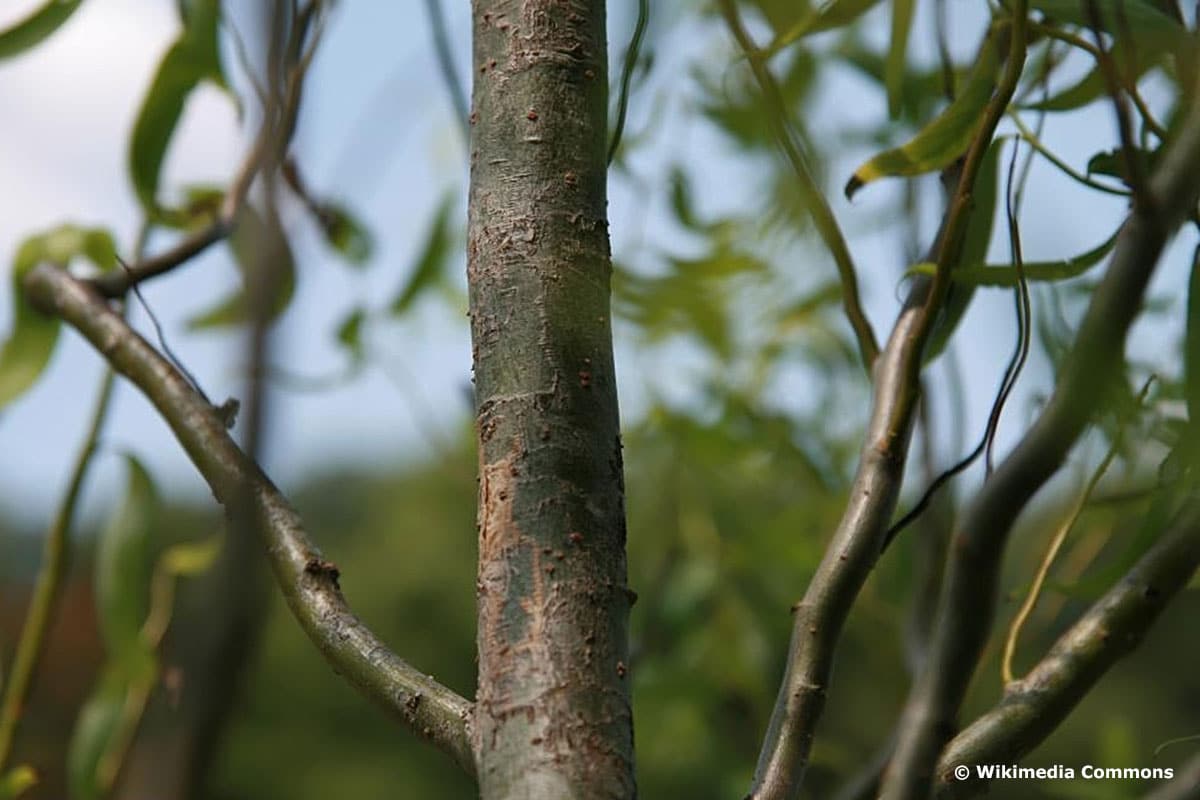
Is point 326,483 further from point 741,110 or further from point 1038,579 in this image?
point 1038,579

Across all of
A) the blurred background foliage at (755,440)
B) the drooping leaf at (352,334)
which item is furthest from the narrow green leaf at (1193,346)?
the drooping leaf at (352,334)

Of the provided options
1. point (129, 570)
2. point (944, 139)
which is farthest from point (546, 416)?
point (129, 570)

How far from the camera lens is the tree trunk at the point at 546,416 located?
0.97 ft

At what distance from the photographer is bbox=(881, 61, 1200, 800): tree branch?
0.87 ft

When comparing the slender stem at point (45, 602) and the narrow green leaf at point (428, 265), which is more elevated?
the narrow green leaf at point (428, 265)

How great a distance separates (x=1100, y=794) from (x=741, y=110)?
0.53 meters

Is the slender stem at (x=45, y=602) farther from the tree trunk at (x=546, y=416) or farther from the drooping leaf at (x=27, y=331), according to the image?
the tree trunk at (x=546, y=416)

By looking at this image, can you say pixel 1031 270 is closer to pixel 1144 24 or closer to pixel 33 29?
pixel 1144 24

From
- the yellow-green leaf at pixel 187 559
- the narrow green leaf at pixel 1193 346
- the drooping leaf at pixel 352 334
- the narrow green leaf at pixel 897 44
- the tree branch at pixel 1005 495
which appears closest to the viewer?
the tree branch at pixel 1005 495

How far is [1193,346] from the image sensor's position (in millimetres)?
421

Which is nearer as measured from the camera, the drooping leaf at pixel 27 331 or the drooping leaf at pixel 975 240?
the drooping leaf at pixel 975 240

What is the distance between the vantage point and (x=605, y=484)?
32 cm

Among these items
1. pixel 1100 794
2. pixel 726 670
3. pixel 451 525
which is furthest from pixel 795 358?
pixel 451 525

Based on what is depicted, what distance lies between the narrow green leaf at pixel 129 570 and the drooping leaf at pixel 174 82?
14cm
